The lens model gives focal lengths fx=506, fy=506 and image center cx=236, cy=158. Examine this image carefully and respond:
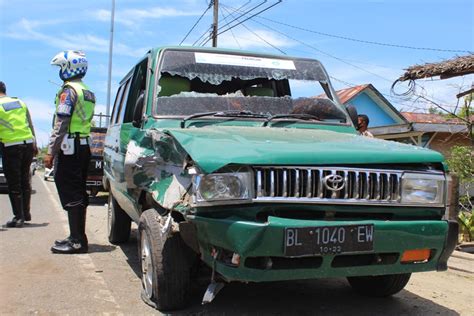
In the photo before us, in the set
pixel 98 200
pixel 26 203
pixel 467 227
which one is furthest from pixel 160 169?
pixel 98 200

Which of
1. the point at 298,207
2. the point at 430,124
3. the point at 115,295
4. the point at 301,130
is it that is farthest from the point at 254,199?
the point at 430,124

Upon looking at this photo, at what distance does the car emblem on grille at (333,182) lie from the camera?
9.85 ft

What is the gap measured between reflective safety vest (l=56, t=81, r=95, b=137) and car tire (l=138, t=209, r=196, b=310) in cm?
232

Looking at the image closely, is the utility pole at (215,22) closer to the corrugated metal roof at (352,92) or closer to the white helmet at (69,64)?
the corrugated metal roof at (352,92)

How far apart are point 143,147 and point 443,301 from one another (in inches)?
111

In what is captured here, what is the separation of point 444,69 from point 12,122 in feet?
21.3

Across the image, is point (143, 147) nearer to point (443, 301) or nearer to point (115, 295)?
point (115, 295)

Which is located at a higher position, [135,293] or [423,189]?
[423,189]

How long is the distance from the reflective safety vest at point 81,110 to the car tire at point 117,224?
3.19 feet

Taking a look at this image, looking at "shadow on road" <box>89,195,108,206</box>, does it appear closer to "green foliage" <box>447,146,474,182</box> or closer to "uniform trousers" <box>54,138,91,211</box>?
"uniform trousers" <box>54,138,91,211</box>

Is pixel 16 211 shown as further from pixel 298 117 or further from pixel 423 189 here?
pixel 423 189

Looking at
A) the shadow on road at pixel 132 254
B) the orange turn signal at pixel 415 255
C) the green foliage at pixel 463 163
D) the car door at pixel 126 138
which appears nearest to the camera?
the orange turn signal at pixel 415 255

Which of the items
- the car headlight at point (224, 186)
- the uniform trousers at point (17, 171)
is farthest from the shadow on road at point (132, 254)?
the car headlight at point (224, 186)

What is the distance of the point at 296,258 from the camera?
2.97 metres
